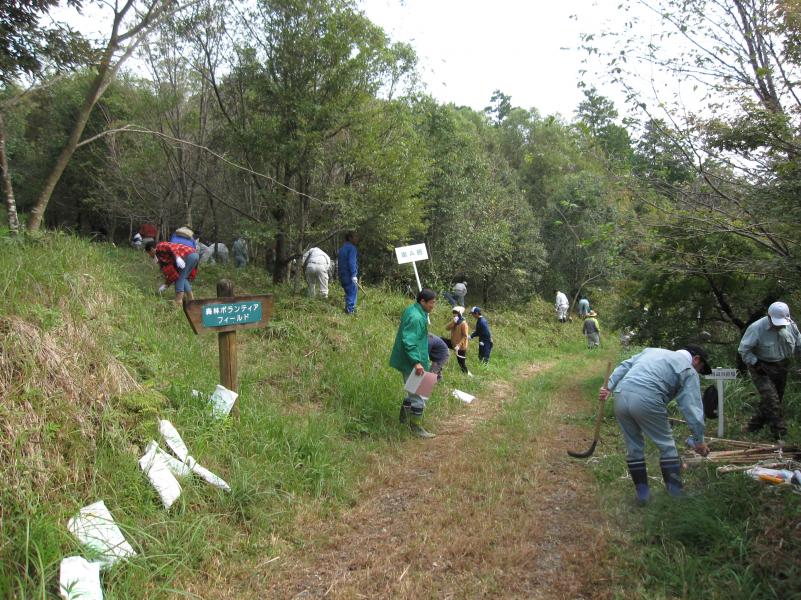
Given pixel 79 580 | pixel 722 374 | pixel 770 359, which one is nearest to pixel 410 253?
pixel 722 374

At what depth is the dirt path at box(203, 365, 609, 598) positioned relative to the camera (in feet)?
10.7

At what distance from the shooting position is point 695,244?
7.73 meters

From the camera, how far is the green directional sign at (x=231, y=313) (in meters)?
4.69

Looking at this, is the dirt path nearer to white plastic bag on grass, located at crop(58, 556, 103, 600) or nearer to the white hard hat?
white plastic bag on grass, located at crop(58, 556, 103, 600)

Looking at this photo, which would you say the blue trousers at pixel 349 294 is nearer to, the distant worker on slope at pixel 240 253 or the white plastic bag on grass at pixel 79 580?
the white plastic bag on grass at pixel 79 580

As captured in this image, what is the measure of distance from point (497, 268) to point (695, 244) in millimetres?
13220

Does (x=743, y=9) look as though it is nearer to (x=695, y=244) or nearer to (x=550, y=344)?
(x=695, y=244)

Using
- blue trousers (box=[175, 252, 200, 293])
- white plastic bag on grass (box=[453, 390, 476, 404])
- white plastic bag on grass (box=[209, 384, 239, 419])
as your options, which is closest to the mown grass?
white plastic bag on grass (box=[209, 384, 239, 419])

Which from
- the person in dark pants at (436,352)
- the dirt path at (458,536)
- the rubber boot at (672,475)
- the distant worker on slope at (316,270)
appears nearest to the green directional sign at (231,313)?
the dirt path at (458,536)

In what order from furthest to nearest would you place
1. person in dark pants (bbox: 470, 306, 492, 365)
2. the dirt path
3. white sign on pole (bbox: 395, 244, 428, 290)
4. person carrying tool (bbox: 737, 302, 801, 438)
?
person in dark pants (bbox: 470, 306, 492, 365) → white sign on pole (bbox: 395, 244, 428, 290) → person carrying tool (bbox: 737, 302, 801, 438) → the dirt path

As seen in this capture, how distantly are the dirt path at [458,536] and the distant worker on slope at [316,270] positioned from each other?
5733 mm

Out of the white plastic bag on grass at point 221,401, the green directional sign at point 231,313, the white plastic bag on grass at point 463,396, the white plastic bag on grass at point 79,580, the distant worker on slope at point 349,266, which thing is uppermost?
the distant worker on slope at point 349,266

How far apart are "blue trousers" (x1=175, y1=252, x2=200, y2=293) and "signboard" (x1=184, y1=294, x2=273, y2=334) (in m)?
3.91

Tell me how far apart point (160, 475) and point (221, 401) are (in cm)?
121
